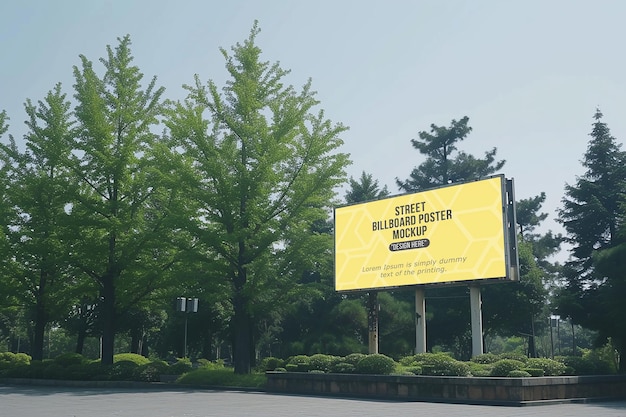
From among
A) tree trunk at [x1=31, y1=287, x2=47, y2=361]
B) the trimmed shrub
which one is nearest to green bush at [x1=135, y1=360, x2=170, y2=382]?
the trimmed shrub

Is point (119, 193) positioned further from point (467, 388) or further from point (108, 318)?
point (467, 388)

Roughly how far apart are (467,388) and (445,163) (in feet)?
150

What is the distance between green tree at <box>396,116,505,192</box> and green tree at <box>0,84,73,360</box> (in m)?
35.0

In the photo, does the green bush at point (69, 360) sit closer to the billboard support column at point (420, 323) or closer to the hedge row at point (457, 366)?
the hedge row at point (457, 366)

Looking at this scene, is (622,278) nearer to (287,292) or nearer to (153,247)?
(287,292)

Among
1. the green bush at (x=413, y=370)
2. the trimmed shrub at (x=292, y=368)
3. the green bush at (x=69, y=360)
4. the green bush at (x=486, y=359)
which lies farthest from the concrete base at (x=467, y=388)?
the green bush at (x=69, y=360)

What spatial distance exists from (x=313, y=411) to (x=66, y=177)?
24.3 meters

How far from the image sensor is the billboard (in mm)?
23719

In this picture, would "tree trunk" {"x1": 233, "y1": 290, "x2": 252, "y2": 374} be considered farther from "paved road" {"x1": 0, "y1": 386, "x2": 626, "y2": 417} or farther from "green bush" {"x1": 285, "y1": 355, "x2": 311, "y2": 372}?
"paved road" {"x1": 0, "y1": 386, "x2": 626, "y2": 417}

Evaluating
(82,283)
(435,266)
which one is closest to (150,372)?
(82,283)

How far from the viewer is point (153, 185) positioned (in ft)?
103

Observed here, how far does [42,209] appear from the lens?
114ft

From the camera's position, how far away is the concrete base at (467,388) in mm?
18297

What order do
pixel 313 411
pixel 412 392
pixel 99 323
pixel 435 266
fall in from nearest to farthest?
pixel 313 411 < pixel 412 392 < pixel 435 266 < pixel 99 323
